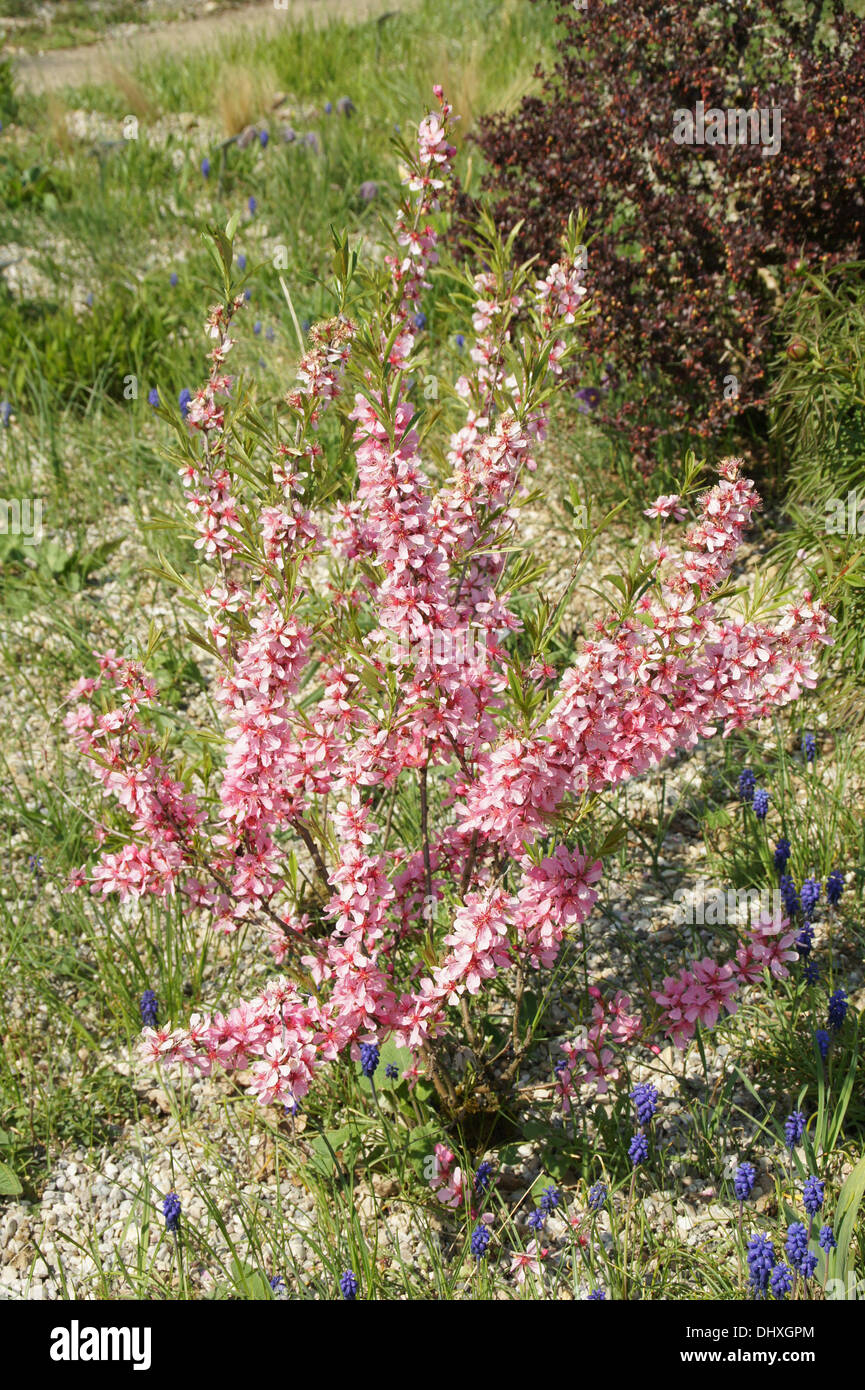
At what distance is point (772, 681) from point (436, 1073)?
1.20 meters

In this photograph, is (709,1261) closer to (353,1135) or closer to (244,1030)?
A: (353,1135)

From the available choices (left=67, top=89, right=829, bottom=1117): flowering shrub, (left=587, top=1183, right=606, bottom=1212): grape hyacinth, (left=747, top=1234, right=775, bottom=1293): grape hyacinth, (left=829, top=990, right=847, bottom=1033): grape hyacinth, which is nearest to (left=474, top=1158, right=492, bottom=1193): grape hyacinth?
(left=67, top=89, right=829, bottom=1117): flowering shrub

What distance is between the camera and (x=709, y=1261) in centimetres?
238

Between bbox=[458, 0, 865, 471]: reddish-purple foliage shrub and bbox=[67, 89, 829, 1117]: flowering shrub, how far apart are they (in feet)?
5.28

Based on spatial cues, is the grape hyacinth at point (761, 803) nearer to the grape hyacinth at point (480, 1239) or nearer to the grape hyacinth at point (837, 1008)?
the grape hyacinth at point (837, 1008)

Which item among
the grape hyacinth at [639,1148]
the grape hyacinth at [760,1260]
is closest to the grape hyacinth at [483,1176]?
the grape hyacinth at [639,1148]

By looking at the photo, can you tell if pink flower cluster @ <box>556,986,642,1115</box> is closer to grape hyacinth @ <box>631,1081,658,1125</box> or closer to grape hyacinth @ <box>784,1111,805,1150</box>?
grape hyacinth @ <box>631,1081,658,1125</box>

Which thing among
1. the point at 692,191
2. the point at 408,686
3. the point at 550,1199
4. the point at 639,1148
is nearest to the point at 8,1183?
the point at 550,1199

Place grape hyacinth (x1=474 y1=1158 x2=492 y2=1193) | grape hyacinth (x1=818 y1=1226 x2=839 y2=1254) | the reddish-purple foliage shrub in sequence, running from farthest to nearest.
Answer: the reddish-purple foliage shrub, grape hyacinth (x1=474 y1=1158 x2=492 y2=1193), grape hyacinth (x1=818 y1=1226 x2=839 y2=1254)

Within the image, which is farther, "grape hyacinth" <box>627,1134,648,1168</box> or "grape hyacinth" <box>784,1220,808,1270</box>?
"grape hyacinth" <box>627,1134,648,1168</box>

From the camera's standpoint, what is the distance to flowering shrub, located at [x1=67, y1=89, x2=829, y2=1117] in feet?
6.95

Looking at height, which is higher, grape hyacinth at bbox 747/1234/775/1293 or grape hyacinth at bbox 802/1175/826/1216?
grape hyacinth at bbox 802/1175/826/1216

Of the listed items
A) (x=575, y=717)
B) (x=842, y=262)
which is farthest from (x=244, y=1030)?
(x=842, y=262)

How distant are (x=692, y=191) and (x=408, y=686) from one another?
302 cm
